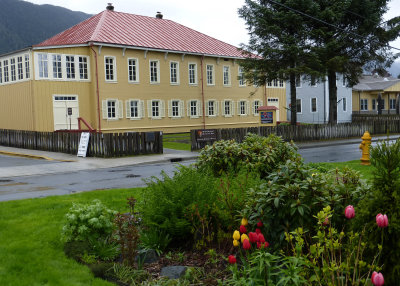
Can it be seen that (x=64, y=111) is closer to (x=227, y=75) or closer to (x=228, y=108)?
(x=228, y=108)

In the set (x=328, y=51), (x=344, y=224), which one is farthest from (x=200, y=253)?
(x=328, y=51)

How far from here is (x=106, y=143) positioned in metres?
21.3

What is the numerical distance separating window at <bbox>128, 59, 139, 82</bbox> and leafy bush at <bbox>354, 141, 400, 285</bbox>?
1279 inches

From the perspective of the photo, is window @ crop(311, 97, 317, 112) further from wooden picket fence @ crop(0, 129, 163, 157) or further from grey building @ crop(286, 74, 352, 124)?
wooden picket fence @ crop(0, 129, 163, 157)

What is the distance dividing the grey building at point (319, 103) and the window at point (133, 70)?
901 inches

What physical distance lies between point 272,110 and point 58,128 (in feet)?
49.2

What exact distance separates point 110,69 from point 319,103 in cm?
2863

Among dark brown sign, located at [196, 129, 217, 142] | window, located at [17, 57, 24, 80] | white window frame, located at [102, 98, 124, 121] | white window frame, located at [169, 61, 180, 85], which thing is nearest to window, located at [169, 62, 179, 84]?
white window frame, located at [169, 61, 180, 85]

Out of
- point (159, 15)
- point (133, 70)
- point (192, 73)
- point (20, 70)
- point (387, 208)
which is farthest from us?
point (159, 15)

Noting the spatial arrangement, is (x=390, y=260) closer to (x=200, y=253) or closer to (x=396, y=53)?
(x=200, y=253)

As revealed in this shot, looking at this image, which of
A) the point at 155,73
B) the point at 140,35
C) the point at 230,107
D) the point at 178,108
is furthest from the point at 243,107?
the point at 140,35

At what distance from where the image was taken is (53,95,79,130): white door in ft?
101

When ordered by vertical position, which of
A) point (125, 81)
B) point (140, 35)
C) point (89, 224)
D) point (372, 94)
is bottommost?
point (89, 224)

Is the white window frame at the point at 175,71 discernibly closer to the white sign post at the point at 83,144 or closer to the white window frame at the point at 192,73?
the white window frame at the point at 192,73
